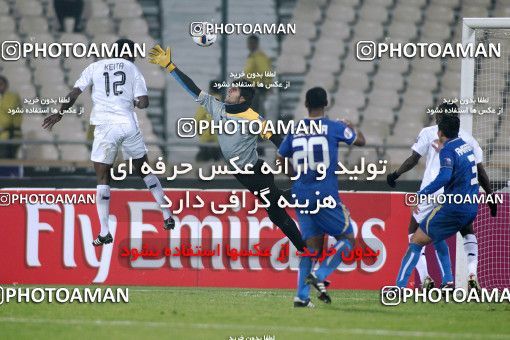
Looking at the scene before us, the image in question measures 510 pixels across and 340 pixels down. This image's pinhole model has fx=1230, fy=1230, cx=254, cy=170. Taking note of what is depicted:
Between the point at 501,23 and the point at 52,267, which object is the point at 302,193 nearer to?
the point at 501,23

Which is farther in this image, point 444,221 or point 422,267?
point 422,267

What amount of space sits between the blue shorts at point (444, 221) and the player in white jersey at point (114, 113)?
2.40m

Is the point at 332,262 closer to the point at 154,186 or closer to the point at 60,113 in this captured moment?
the point at 154,186

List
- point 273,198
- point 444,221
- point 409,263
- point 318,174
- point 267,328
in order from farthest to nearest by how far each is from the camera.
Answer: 1. point 273,198
2. point 409,263
3. point 444,221
4. point 318,174
5. point 267,328

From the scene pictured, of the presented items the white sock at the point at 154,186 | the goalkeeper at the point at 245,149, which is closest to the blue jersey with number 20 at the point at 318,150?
the goalkeeper at the point at 245,149

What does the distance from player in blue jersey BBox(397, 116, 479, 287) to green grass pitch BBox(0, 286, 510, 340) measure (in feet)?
2.01

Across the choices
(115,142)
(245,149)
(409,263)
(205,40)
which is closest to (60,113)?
(115,142)

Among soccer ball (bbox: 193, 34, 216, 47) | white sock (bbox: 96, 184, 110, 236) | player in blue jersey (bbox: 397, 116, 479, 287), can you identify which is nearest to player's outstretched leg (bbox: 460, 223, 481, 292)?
player in blue jersey (bbox: 397, 116, 479, 287)

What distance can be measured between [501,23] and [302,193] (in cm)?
312

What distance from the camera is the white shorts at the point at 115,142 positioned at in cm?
1152

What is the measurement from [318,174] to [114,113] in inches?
96.8

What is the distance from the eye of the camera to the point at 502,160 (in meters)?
13.0

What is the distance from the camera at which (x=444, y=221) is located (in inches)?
432

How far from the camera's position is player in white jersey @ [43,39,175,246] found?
11336mm
